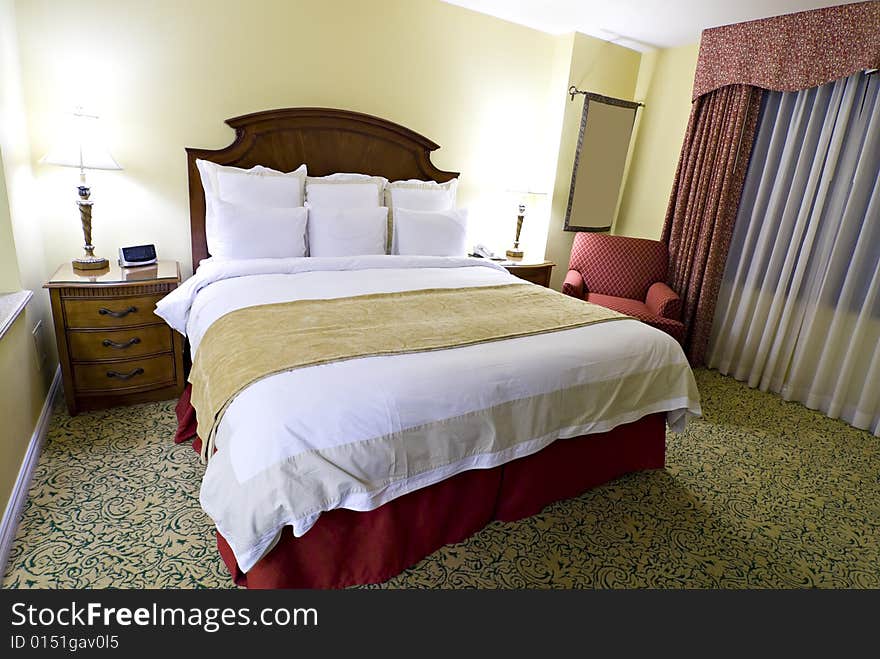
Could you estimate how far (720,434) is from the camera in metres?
2.89

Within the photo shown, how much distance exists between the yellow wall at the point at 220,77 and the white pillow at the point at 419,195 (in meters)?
0.43

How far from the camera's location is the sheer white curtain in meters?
2.94

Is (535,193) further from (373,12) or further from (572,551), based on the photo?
(572,551)

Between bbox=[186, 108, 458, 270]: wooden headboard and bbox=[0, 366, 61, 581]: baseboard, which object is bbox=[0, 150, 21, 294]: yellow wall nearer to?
bbox=[0, 366, 61, 581]: baseboard

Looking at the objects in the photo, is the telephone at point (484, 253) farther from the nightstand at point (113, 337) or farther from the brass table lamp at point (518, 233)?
the nightstand at point (113, 337)

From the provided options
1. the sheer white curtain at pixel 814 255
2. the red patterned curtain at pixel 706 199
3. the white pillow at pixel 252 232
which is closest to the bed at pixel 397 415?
the white pillow at pixel 252 232

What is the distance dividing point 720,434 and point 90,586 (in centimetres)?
306

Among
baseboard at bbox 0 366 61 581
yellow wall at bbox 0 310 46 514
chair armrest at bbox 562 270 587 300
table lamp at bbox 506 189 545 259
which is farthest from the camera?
table lamp at bbox 506 189 545 259

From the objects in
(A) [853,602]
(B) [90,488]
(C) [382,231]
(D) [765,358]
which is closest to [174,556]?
(B) [90,488]

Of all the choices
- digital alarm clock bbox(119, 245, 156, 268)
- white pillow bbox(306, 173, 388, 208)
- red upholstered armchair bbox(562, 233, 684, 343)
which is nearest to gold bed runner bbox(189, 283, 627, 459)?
white pillow bbox(306, 173, 388, 208)

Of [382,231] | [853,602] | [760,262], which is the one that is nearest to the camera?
[853,602]

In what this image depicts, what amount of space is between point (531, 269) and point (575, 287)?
0.38 meters

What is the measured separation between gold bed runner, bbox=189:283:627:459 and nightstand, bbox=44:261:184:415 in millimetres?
828

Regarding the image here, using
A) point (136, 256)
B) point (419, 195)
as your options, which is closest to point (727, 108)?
point (419, 195)
